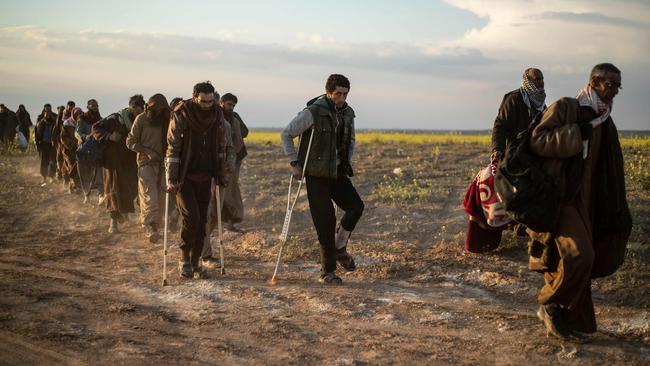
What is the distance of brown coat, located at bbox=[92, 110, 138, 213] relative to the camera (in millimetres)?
12086

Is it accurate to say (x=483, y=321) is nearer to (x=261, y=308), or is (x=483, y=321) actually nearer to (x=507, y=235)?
(x=261, y=308)

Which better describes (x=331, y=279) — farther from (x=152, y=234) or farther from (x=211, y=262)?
(x=152, y=234)

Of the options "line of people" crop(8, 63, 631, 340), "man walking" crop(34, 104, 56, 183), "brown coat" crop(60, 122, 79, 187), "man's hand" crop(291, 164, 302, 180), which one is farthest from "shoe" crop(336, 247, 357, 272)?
"man walking" crop(34, 104, 56, 183)

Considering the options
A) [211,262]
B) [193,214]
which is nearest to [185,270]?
[193,214]

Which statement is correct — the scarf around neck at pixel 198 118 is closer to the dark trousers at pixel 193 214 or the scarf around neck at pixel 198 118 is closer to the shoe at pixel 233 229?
the dark trousers at pixel 193 214

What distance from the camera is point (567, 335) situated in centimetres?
587

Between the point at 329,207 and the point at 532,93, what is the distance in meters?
2.48

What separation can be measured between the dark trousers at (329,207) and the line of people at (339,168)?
1 cm

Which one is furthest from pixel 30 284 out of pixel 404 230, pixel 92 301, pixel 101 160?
pixel 404 230

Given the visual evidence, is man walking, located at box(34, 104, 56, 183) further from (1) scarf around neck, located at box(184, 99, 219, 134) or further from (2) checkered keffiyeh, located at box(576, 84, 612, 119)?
(2) checkered keffiyeh, located at box(576, 84, 612, 119)

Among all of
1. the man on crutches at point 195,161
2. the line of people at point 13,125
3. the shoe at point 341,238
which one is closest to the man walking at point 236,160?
the man on crutches at point 195,161

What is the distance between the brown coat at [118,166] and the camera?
39.7 ft

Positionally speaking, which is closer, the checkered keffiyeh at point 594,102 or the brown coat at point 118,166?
the checkered keffiyeh at point 594,102

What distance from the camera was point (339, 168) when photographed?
8336 mm
